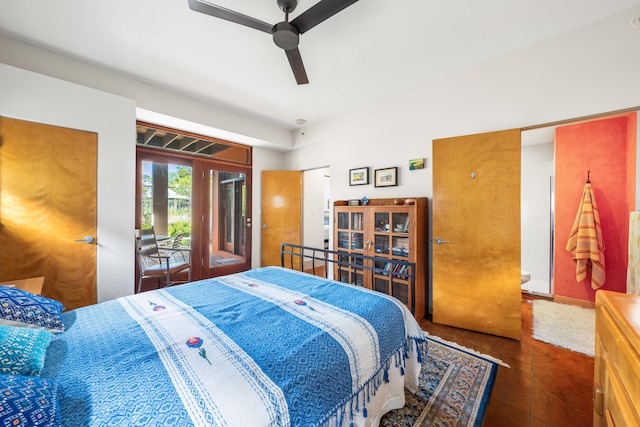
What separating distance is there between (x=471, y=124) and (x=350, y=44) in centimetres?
155

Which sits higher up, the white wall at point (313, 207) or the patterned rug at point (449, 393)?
the white wall at point (313, 207)

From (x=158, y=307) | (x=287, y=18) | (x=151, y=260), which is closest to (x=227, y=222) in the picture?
(x=151, y=260)

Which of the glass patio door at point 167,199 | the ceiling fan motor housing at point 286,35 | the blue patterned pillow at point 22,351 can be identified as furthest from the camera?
the glass patio door at point 167,199

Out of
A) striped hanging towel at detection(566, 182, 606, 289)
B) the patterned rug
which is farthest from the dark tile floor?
striped hanging towel at detection(566, 182, 606, 289)

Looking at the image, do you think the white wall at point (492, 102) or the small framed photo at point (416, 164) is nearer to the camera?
the white wall at point (492, 102)

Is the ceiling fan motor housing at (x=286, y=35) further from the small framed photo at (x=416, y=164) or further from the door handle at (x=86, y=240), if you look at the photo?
the door handle at (x=86, y=240)

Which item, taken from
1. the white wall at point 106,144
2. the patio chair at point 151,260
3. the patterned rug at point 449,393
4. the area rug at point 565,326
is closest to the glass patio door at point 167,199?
the patio chair at point 151,260

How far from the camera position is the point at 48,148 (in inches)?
89.3

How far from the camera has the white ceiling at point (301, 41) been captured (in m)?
1.83

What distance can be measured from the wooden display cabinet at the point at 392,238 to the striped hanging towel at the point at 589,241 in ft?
6.15

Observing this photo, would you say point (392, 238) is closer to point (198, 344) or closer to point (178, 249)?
point (198, 344)

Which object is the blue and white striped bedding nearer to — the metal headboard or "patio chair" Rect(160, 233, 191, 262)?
the metal headboard

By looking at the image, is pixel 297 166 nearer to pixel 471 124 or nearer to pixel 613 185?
pixel 471 124

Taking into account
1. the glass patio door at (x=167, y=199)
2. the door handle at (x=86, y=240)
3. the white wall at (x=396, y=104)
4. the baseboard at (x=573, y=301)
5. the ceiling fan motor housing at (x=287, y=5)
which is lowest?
A: the baseboard at (x=573, y=301)
